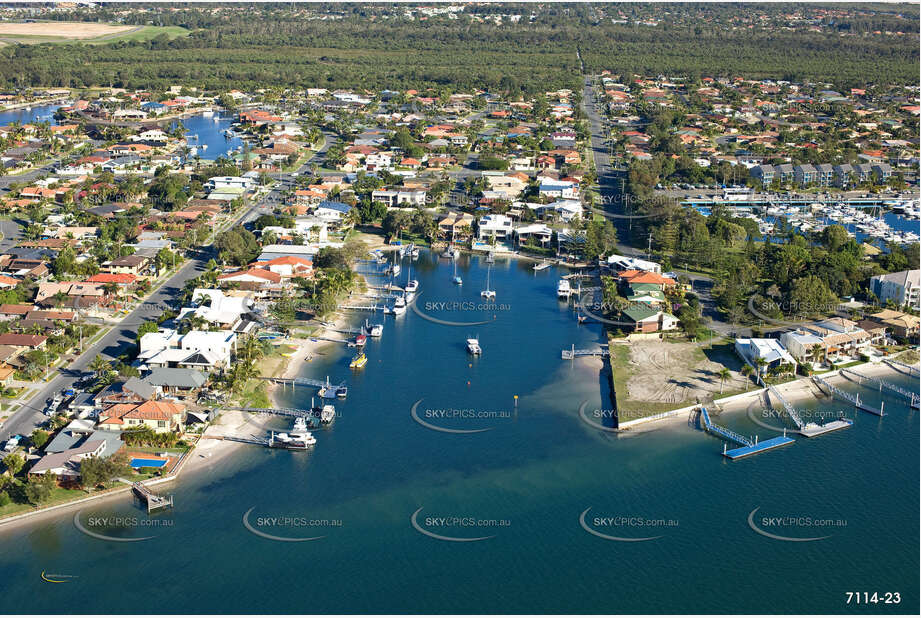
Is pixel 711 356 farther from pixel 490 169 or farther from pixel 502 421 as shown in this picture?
pixel 490 169

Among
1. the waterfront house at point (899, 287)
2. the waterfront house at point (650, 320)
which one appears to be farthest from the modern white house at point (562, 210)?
the waterfront house at point (899, 287)

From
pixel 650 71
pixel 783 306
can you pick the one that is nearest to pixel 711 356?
pixel 783 306

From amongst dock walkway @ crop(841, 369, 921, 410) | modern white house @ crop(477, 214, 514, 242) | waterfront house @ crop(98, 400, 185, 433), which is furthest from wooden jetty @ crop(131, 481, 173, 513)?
modern white house @ crop(477, 214, 514, 242)

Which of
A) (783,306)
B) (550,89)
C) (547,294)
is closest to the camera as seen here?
(783,306)

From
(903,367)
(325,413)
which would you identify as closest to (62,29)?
(325,413)

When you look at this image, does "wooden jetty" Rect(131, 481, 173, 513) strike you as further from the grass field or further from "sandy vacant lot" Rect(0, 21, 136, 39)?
"sandy vacant lot" Rect(0, 21, 136, 39)

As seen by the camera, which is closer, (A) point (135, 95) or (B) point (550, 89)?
(A) point (135, 95)

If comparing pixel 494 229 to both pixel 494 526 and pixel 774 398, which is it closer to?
pixel 774 398

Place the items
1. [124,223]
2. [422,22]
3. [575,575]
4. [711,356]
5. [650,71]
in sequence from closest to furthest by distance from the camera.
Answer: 1. [575,575]
2. [711,356]
3. [124,223]
4. [650,71]
5. [422,22]
